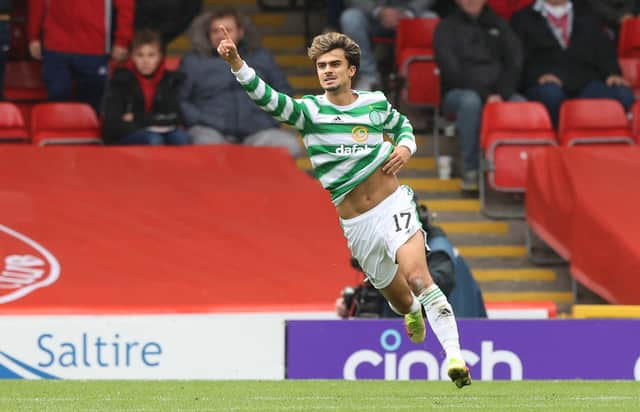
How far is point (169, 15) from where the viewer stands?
15.3m

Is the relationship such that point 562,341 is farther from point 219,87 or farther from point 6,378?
point 219,87

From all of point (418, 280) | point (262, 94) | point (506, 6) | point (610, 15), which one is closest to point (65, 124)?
point (506, 6)

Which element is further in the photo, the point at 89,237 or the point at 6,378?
the point at 89,237

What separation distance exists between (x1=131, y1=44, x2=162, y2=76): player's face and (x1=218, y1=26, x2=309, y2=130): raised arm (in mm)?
4872

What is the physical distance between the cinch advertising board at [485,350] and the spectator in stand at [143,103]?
10.8 ft

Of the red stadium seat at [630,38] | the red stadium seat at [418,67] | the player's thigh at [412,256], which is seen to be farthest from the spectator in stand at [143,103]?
the player's thigh at [412,256]

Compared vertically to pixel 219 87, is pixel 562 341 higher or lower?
lower

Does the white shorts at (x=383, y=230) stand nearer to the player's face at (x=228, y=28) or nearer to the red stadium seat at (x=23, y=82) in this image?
the player's face at (x=228, y=28)

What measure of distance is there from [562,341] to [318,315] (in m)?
1.64

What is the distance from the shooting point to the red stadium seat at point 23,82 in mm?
14883

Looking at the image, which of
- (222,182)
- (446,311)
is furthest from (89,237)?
(446,311)
